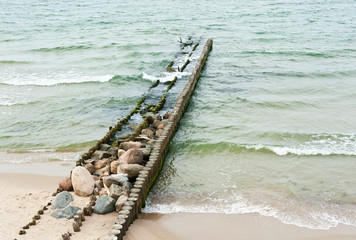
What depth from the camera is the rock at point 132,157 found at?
1045 centimetres

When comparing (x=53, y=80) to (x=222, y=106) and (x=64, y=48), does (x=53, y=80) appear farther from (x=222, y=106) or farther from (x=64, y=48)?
(x=222, y=106)

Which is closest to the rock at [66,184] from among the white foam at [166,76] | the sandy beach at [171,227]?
the sandy beach at [171,227]

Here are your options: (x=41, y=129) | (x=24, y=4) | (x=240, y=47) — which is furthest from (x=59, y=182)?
(x=24, y=4)

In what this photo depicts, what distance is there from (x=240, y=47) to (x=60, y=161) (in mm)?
18798

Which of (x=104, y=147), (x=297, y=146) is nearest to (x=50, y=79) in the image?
(x=104, y=147)

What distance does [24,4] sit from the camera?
55625 millimetres

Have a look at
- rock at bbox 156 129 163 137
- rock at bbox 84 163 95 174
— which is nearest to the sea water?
rock at bbox 156 129 163 137

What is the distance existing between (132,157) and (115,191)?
1.43 meters

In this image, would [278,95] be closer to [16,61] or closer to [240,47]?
[240,47]

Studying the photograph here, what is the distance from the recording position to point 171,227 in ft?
28.7

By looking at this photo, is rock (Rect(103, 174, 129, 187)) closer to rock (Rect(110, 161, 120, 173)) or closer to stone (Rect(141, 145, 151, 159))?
rock (Rect(110, 161, 120, 173))

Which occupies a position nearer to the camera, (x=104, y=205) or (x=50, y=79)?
(x=104, y=205)

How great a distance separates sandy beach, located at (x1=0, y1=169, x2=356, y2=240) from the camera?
8.34 m

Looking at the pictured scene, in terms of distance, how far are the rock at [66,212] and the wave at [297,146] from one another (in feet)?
16.0
